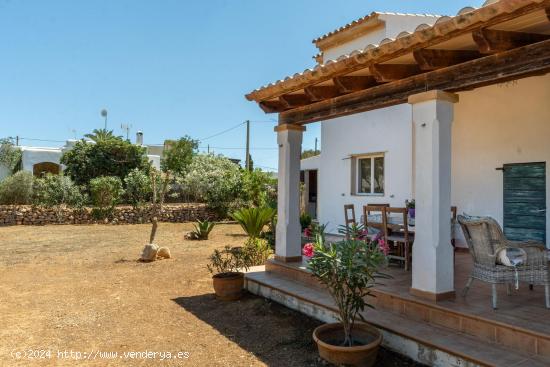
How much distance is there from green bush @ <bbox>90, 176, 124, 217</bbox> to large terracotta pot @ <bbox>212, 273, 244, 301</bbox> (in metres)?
13.3

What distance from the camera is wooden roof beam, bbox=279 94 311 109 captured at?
20.7ft

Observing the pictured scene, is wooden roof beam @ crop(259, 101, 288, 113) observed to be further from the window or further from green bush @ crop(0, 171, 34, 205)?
green bush @ crop(0, 171, 34, 205)

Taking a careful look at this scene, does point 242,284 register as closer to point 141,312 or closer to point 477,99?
point 141,312

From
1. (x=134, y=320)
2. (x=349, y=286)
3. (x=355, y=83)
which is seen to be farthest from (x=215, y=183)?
(x=349, y=286)

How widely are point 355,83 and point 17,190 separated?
57.6ft

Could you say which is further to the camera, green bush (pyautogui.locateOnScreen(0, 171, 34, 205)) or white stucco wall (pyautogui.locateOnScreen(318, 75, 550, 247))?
green bush (pyautogui.locateOnScreen(0, 171, 34, 205))

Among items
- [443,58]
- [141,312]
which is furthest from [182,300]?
[443,58]

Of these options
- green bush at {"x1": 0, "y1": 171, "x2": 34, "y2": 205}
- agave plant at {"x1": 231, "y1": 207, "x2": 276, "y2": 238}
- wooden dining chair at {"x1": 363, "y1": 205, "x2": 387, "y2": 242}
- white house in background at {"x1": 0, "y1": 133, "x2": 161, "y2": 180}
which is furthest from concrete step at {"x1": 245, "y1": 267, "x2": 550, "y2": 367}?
white house in background at {"x1": 0, "y1": 133, "x2": 161, "y2": 180}

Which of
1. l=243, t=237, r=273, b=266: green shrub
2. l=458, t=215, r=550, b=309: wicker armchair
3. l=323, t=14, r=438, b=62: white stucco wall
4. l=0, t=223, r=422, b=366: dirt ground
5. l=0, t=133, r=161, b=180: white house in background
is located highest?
l=323, t=14, r=438, b=62: white stucco wall

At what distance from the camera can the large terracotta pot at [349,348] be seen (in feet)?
11.6

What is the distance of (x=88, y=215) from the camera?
1738cm

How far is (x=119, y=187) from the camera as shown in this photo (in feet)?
60.6

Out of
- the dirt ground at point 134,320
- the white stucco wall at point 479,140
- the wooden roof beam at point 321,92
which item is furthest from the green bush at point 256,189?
A: the wooden roof beam at point 321,92

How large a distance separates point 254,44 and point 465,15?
13.9 meters
